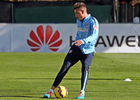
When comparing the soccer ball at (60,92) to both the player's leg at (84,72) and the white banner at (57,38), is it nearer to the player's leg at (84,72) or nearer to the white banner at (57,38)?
the player's leg at (84,72)

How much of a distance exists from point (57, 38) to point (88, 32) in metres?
16.1

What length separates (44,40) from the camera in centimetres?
2488

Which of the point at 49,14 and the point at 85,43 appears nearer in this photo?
the point at 85,43

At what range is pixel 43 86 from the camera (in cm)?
1136

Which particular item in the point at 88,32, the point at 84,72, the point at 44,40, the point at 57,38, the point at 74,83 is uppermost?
the point at 88,32

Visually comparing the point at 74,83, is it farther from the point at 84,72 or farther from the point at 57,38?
the point at 57,38

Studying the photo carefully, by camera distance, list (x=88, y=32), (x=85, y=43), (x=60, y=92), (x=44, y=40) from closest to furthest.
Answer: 1. (x=85, y=43)
2. (x=88, y=32)
3. (x=60, y=92)
4. (x=44, y=40)

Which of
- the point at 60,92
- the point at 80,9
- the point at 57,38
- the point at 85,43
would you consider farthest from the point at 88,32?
the point at 57,38

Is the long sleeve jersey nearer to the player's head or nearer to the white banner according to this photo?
the player's head

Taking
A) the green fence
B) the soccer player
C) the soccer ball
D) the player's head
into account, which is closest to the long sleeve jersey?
the soccer player

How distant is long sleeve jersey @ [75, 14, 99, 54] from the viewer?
8734mm

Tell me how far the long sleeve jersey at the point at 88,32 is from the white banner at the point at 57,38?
15766 mm

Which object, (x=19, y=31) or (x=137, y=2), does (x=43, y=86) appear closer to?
(x=19, y=31)

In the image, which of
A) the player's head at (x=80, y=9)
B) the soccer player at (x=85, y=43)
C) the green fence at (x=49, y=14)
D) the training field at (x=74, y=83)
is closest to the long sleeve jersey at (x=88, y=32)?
the soccer player at (x=85, y=43)
